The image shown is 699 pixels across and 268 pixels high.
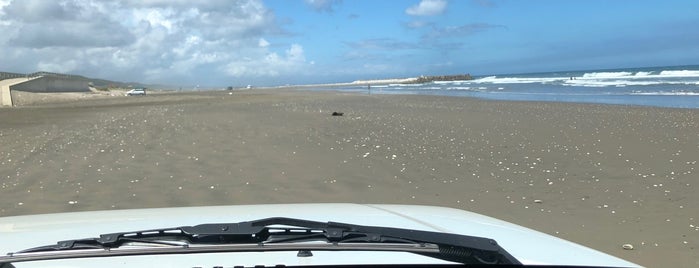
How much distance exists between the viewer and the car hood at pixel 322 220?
204 centimetres

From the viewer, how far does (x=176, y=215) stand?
3131 millimetres

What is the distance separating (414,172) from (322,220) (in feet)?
21.2

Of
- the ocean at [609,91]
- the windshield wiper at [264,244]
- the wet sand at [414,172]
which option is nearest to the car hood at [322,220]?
the windshield wiper at [264,244]

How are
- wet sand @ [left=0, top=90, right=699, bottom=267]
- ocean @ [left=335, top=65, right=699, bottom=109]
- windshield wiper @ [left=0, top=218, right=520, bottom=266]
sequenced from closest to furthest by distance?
windshield wiper @ [left=0, top=218, right=520, bottom=266] < wet sand @ [left=0, top=90, right=699, bottom=267] < ocean @ [left=335, top=65, right=699, bottom=109]

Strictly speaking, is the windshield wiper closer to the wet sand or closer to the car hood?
the car hood

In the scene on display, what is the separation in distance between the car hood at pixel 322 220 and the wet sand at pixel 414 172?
2797 mm

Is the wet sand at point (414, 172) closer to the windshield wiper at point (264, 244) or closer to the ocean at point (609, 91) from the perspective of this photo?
the windshield wiper at point (264, 244)

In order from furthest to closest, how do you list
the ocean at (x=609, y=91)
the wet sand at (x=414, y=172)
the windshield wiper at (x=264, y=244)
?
1. the ocean at (x=609, y=91)
2. the wet sand at (x=414, y=172)
3. the windshield wiper at (x=264, y=244)

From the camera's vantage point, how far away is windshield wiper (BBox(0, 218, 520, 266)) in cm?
199

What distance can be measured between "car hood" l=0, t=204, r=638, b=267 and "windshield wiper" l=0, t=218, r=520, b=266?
7 centimetres

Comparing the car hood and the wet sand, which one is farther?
the wet sand

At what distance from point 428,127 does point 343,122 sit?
2739 millimetres

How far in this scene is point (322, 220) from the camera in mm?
2885

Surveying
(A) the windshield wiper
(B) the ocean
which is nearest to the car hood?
(A) the windshield wiper
